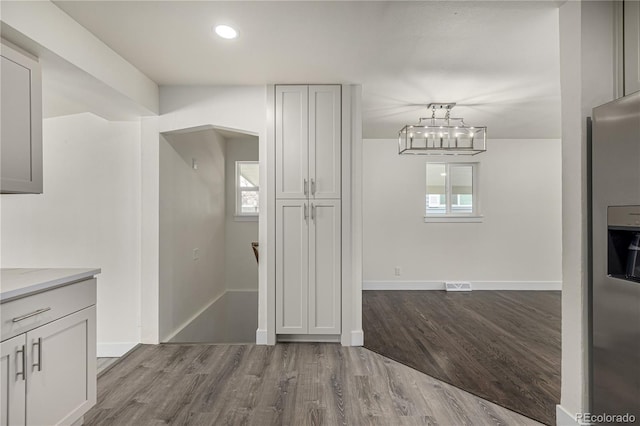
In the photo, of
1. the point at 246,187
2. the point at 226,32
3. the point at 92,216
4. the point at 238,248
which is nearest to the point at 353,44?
the point at 226,32

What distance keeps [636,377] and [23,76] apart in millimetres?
3273

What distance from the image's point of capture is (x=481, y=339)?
3529 millimetres

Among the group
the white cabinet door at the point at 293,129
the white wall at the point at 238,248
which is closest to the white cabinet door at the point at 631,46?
the white cabinet door at the point at 293,129

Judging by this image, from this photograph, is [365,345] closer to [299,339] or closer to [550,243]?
[299,339]

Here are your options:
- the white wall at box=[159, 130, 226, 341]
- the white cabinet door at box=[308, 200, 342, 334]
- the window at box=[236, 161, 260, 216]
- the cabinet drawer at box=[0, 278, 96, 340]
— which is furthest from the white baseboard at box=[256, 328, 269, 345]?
the window at box=[236, 161, 260, 216]

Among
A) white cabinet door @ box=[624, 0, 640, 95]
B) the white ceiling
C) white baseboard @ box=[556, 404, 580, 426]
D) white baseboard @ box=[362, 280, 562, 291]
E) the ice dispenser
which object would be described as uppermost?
the white ceiling

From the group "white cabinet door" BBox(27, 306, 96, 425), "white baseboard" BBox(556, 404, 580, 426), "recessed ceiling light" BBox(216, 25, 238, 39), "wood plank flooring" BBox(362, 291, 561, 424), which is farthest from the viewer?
"wood plank flooring" BBox(362, 291, 561, 424)

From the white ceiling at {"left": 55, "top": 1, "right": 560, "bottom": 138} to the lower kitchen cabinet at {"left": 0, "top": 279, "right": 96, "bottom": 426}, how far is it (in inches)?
66.4

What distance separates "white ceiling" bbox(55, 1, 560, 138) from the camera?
6.84ft

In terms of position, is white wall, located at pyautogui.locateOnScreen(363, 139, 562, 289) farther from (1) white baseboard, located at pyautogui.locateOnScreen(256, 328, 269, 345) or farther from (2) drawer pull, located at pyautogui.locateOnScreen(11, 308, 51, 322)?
(2) drawer pull, located at pyautogui.locateOnScreen(11, 308, 51, 322)

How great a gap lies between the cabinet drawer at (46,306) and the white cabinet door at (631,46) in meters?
3.08

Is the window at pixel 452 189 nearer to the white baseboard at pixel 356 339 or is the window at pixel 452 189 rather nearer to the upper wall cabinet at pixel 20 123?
the white baseboard at pixel 356 339

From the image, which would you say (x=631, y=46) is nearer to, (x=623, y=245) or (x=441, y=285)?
(x=623, y=245)

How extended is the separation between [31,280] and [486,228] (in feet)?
19.1
